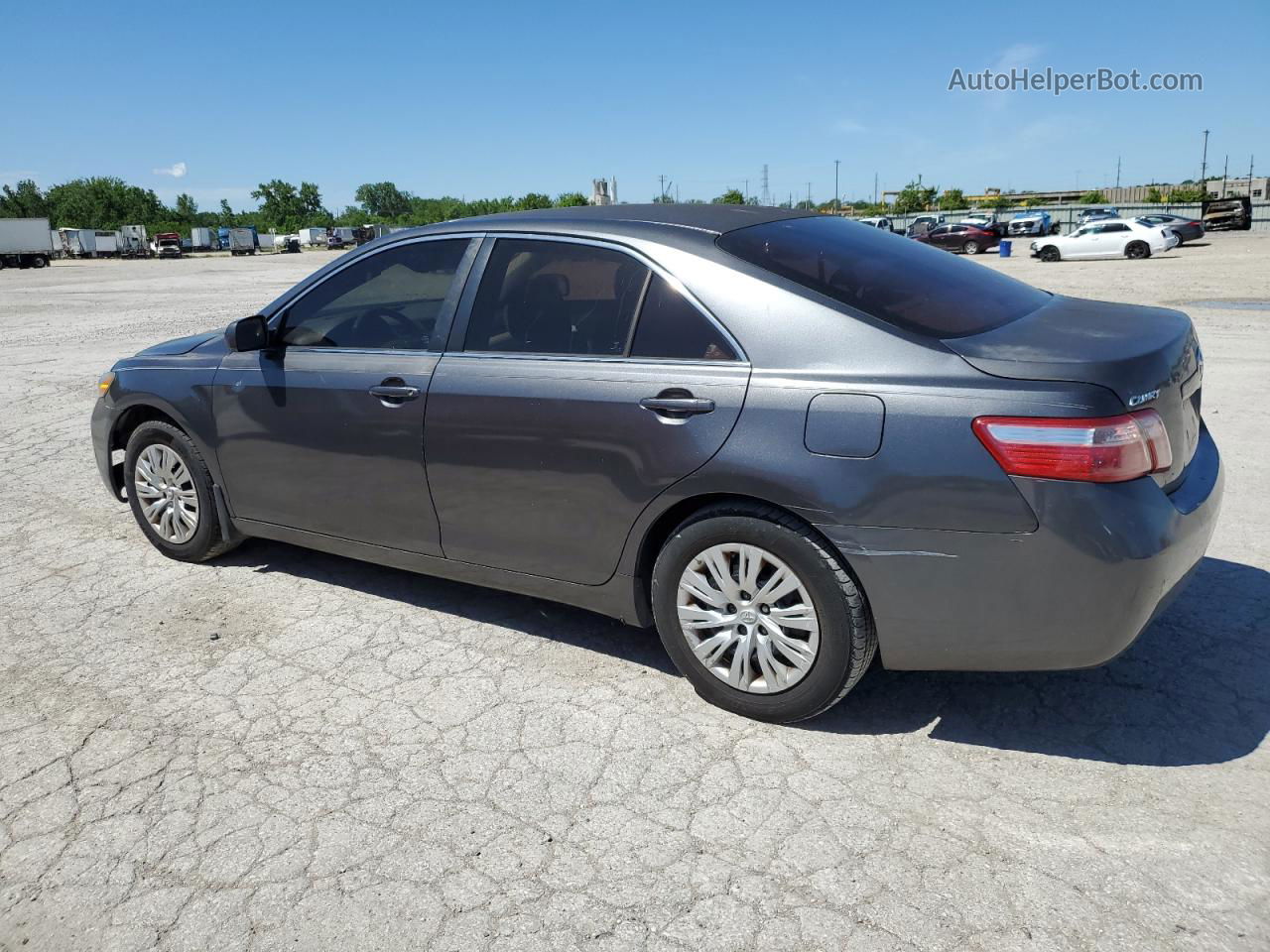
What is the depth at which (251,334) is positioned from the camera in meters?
4.37

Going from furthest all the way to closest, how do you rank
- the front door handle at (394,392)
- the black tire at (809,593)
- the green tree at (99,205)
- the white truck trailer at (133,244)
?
the green tree at (99,205) < the white truck trailer at (133,244) < the front door handle at (394,392) < the black tire at (809,593)

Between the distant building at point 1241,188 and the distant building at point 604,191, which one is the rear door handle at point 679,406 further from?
the distant building at point 1241,188

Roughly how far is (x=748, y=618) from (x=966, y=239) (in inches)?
1706

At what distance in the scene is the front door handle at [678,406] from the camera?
321 cm

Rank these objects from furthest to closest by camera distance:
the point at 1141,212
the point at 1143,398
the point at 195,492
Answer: the point at 1141,212
the point at 195,492
the point at 1143,398

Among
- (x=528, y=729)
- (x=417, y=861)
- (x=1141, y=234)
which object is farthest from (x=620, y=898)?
(x=1141, y=234)

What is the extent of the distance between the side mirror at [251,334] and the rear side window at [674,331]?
1909mm

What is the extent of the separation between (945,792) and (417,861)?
155cm

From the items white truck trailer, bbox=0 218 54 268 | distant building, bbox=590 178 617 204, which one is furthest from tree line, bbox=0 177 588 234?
distant building, bbox=590 178 617 204

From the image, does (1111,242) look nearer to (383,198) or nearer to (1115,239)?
(1115,239)

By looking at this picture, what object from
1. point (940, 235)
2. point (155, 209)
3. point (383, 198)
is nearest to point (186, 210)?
point (155, 209)

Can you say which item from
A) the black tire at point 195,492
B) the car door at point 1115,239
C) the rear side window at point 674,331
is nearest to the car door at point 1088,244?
the car door at point 1115,239

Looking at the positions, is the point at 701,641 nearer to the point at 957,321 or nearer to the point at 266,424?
the point at 957,321

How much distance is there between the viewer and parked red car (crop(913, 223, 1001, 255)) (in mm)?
42656
